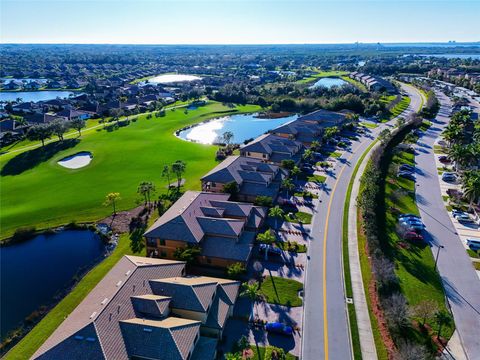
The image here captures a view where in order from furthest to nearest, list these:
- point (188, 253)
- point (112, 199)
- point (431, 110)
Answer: point (431, 110)
point (112, 199)
point (188, 253)

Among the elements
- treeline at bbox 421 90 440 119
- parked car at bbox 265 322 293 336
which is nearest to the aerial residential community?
parked car at bbox 265 322 293 336

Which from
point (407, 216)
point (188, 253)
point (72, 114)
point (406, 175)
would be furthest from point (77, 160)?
point (406, 175)

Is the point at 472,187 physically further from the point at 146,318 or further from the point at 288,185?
the point at 146,318

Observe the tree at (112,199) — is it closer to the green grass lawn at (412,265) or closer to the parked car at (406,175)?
the green grass lawn at (412,265)

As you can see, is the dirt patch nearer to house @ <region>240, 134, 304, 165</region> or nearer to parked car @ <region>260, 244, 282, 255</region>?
parked car @ <region>260, 244, 282, 255</region>

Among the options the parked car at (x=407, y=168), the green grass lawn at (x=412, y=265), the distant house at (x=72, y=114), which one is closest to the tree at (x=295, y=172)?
the green grass lawn at (x=412, y=265)
